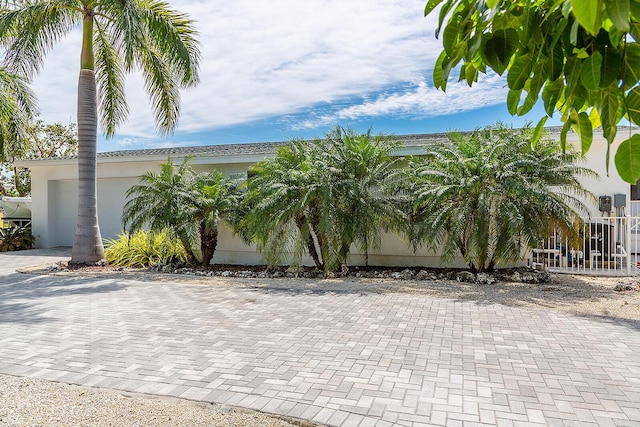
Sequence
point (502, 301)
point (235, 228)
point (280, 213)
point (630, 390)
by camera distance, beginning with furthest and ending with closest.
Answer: point (235, 228), point (280, 213), point (502, 301), point (630, 390)

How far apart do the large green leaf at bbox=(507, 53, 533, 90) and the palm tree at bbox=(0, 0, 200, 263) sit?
10.9m

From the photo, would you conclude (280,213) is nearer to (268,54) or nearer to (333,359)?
(268,54)

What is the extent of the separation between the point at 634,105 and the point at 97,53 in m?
15.3

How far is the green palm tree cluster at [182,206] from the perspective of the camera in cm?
1169

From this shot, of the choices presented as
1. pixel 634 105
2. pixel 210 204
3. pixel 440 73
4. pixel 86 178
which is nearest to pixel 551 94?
pixel 634 105

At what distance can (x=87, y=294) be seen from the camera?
29.1ft

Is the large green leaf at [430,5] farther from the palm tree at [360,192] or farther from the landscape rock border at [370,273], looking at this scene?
the landscape rock border at [370,273]

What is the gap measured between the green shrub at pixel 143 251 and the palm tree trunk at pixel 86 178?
55 centimetres

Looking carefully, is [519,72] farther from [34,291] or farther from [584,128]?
[34,291]

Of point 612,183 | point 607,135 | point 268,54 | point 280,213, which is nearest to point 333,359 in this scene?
point 607,135

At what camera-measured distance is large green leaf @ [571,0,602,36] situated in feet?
2.98

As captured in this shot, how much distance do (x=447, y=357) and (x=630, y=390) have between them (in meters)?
1.65

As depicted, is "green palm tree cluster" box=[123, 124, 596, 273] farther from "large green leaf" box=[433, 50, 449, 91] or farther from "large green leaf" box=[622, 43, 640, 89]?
"large green leaf" box=[622, 43, 640, 89]

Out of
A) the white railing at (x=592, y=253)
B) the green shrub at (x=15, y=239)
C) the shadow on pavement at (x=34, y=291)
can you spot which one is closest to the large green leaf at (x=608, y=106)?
the shadow on pavement at (x=34, y=291)
